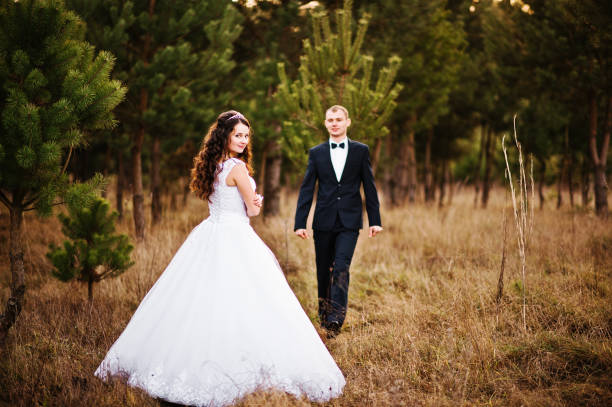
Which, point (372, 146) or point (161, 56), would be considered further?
point (372, 146)

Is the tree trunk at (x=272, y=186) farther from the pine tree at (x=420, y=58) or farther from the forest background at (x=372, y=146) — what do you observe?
the pine tree at (x=420, y=58)

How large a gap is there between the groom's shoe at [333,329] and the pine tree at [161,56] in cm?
451

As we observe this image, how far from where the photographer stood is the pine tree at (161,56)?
655 cm

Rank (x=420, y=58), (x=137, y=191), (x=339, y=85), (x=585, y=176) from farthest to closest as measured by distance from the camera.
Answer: (x=585, y=176) → (x=420, y=58) → (x=137, y=191) → (x=339, y=85)

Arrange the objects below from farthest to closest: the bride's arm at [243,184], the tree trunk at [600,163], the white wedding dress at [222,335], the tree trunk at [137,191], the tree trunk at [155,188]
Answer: the tree trunk at [155,188], the tree trunk at [600,163], the tree trunk at [137,191], the bride's arm at [243,184], the white wedding dress at [222,335]

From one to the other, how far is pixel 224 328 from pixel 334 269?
151cm

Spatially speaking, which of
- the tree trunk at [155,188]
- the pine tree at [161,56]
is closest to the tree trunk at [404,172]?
the pine tree at [161,56]

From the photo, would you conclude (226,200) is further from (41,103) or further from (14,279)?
(14,279)

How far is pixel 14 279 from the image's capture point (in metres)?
3.51

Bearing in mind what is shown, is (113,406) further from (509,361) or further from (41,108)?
(509,361)

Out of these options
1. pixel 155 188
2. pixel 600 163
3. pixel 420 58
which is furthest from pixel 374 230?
pixel 420 58

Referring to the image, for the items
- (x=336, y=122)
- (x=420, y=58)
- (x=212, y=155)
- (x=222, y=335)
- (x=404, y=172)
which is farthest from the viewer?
(x=404, y=172)

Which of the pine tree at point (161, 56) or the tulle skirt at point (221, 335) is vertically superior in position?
the pine tree at point (161, 56)

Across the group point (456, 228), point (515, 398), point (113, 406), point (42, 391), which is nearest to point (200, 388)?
point (113, 406)
